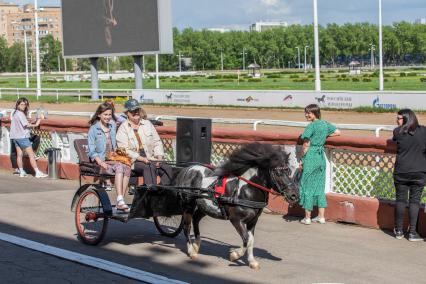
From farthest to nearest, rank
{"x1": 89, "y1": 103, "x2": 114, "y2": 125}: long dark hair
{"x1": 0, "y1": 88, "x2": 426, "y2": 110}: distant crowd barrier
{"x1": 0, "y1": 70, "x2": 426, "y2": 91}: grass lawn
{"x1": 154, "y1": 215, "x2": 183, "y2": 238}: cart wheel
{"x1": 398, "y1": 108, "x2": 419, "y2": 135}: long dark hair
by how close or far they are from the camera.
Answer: {"x1": 0, "y1": 70, "x2": 426, "y2": 91}: grass lawn, {"x1": 0, "y1": 88, "x2": 426, "y2": 110}: distant crowd barrier, {"x1": 89, "y1": 103, "x2": 114, "y2": 125}: long dark hair, {"x1": 154, "y1": 215, "x2": 183, "y2": 238}: cart wheel, {"x1": 398, "y1": 108, "x2": 419, "y2": 135}: long dark hair

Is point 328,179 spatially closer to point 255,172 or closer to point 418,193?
point 418,193

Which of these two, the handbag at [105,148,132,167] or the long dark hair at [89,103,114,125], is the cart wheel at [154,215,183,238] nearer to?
the handbag at [105,148,132,167]

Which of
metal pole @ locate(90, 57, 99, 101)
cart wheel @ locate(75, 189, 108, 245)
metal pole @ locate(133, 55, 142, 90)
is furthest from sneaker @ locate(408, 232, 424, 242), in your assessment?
metal pole @ locate(90, 57, 99, 101)

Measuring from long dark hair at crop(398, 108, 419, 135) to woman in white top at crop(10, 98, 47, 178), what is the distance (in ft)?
29.7

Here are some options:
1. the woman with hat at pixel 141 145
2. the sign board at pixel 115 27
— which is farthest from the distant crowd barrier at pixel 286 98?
the woman with hat at pixel 141 145

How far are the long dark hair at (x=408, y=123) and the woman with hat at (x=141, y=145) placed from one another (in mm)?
3011

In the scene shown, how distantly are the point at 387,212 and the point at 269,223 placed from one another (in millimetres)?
1729

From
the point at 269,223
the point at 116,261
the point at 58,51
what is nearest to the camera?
the point at 116,261

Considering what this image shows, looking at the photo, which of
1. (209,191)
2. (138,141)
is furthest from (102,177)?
(209,191)

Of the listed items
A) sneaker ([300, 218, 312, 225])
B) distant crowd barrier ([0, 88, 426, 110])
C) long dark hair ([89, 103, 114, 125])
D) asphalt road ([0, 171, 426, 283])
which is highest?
distant crowd barrier ([0, 88, 426, 110])

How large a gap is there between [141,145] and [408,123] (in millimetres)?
3401

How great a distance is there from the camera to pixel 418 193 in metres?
9.49

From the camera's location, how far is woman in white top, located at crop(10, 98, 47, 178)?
53.1 ft

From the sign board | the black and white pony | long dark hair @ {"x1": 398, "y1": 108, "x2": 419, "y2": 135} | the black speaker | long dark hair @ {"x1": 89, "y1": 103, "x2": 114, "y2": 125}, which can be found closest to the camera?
the black and white pony
